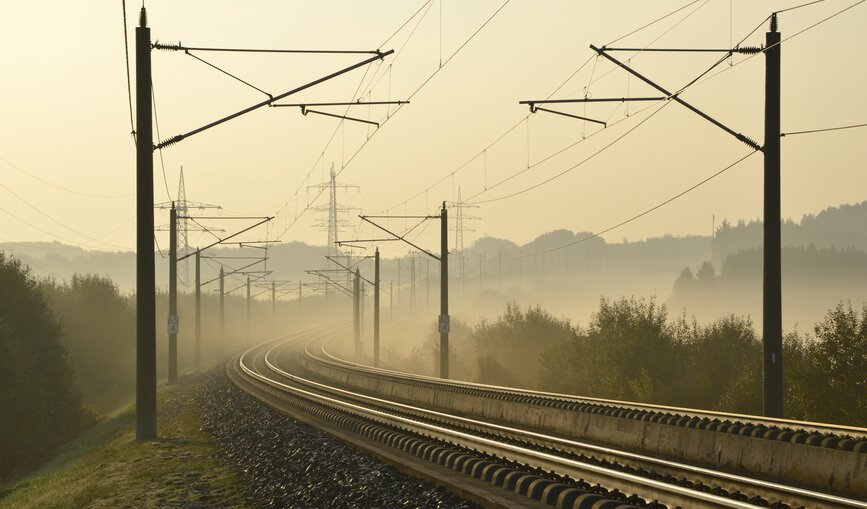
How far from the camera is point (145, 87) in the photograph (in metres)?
27.0

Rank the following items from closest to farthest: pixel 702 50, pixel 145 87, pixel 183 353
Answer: pixel 702 50, pixel 145 87, pixel 183 353

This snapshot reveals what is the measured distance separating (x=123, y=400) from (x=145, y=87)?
1969 inches

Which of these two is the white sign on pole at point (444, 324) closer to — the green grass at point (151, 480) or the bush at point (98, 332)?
the green grass at point (151, 480)

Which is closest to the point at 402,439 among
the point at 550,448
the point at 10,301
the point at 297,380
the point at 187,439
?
the point at 550,448

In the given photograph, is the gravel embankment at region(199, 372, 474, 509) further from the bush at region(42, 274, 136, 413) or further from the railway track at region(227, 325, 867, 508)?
the bush at region(42, 274, 136, 413)

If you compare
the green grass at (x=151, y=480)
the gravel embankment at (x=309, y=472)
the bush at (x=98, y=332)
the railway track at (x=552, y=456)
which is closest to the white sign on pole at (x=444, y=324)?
the railway track at (x=552, y=456)

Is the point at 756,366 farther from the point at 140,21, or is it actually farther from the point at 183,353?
the point at 183,353

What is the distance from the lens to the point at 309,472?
18391 mm

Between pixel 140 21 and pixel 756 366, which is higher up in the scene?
pixel 140 21

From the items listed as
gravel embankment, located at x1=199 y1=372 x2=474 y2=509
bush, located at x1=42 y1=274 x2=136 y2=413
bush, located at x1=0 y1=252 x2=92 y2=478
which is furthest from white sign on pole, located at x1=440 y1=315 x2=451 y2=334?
bush, located at x1=42 y1=274 x2=136 y2=413

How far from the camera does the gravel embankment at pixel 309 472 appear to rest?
1521 cm

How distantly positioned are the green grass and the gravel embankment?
469 mm

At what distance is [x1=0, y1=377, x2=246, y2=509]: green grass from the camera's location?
18.7 metres

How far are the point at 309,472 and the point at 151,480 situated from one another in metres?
4.27
